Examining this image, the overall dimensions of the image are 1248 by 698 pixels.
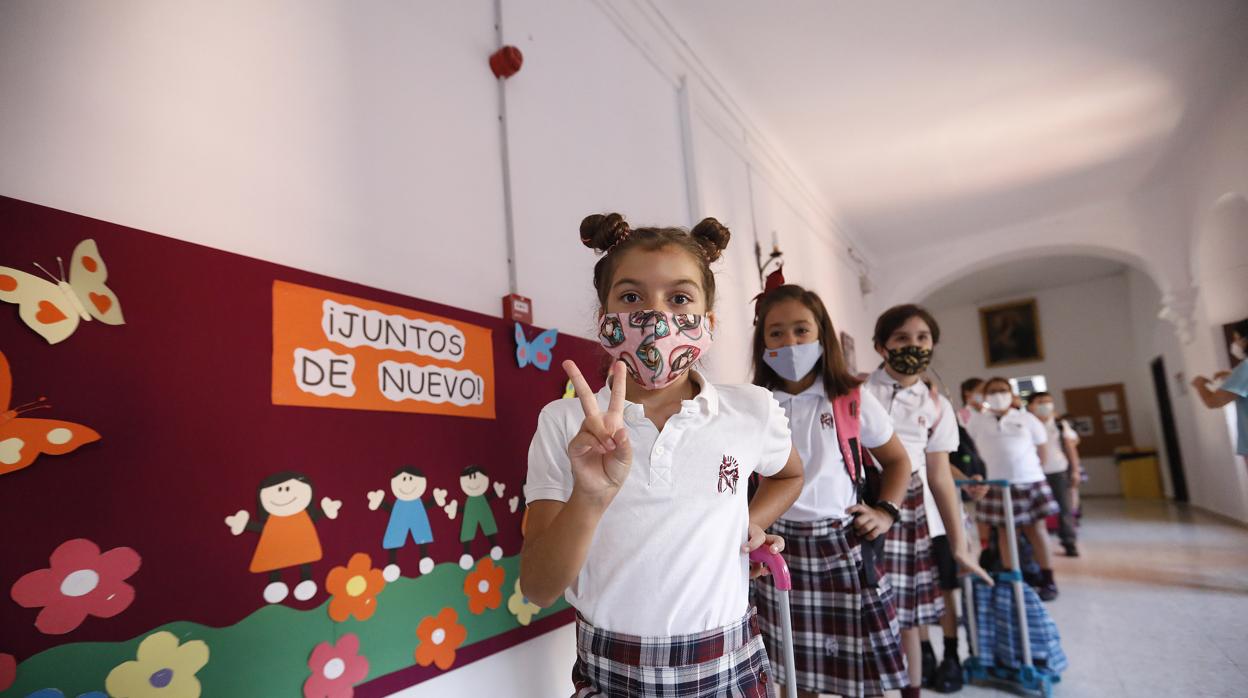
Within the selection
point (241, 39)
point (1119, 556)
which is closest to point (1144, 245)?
point (1119, 556)

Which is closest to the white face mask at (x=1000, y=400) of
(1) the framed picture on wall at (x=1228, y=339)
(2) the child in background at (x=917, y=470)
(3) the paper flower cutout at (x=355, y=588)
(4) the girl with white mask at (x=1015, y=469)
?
(4) the girl with white mask at (x=1015, y=469)

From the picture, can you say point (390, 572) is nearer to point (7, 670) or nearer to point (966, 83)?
point (7, 670)

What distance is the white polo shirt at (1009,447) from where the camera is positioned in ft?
14.6

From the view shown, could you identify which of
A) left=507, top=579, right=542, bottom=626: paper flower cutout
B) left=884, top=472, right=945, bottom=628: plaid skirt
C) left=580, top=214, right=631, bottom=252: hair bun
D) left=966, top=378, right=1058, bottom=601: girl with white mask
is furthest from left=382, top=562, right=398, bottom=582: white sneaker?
left=966, top=378, right=1058, bottom=601: girl with white mask

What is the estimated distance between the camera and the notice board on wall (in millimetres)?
929

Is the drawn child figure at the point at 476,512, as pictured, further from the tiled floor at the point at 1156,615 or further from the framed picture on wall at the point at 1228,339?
the framed picture on wall at the point at 1228,339

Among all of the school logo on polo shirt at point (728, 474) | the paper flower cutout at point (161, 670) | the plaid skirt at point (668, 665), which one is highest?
the school logo on polo shirt at point (728, 474)

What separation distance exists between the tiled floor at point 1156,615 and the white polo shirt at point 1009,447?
0.85 m

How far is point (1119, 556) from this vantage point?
18.4 feet

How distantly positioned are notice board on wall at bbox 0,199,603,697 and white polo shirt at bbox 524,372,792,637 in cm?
49

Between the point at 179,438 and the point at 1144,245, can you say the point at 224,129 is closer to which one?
the point at 179,438

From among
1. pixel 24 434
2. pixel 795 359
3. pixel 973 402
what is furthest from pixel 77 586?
pixel 973 402

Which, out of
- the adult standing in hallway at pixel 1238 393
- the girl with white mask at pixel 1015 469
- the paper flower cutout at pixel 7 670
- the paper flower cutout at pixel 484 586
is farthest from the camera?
the girl with white mask at pixel 1015 469

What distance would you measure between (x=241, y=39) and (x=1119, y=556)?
7126mm
